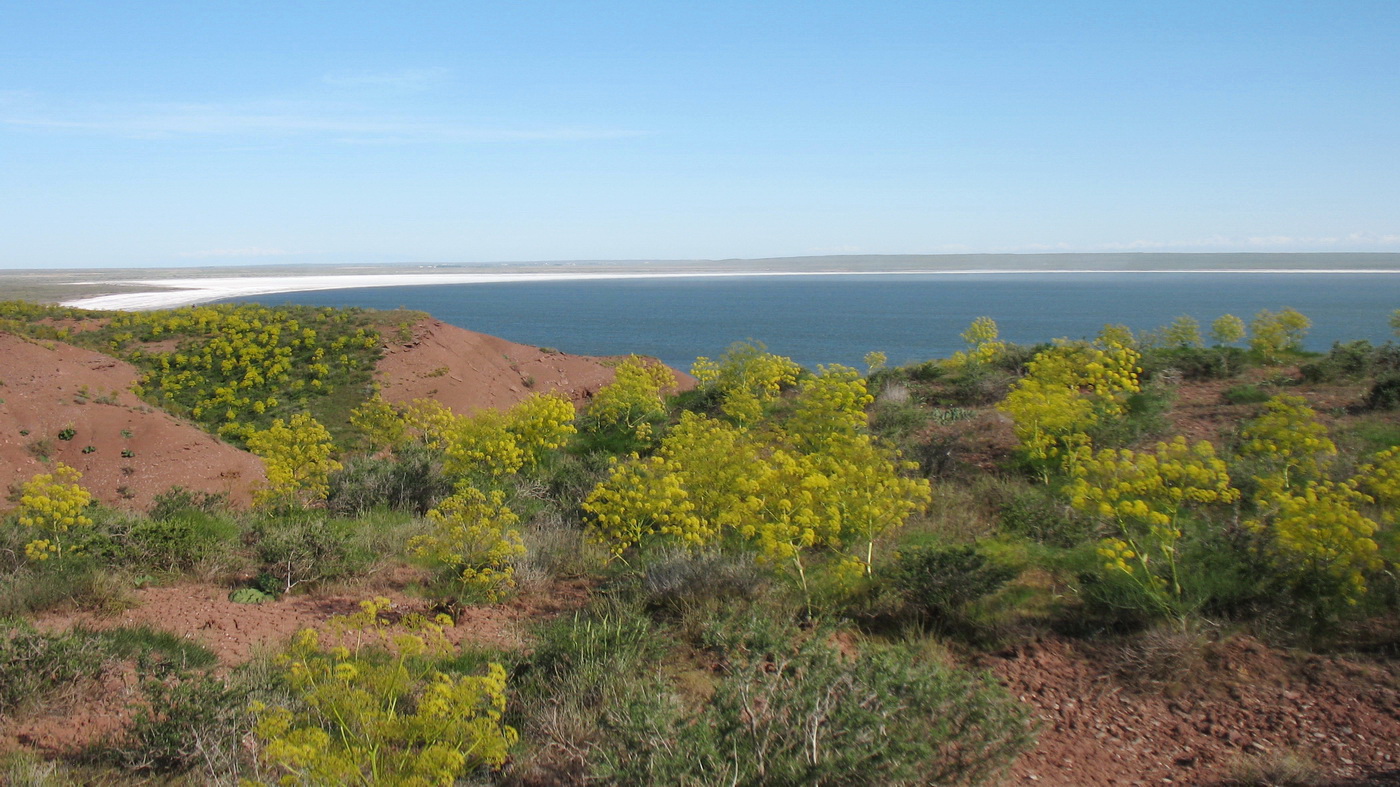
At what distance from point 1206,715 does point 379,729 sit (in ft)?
17.0

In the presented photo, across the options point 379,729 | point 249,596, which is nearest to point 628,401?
point 249,596

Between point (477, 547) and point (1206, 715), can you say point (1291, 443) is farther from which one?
point (477, 547)

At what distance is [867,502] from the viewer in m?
7.59

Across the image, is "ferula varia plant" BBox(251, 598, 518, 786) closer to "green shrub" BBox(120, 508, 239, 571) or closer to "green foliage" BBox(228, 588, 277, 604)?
"green foliage" BBox(228, 588, 277, 604)

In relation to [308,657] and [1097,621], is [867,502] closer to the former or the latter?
[1097,621]

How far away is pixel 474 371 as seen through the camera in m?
32.5

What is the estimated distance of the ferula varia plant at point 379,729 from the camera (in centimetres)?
399

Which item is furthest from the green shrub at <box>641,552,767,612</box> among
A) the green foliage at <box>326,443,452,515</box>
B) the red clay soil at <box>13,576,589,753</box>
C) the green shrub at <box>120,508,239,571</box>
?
the green foliage at <box>326,443,452,515</box>

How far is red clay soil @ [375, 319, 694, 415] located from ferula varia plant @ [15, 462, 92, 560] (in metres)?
19.6

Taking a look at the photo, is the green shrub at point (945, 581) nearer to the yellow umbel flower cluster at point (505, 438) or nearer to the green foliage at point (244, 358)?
the yellow umbel flower cluster at point (505, 438)

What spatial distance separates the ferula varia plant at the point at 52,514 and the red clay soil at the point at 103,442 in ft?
23.7

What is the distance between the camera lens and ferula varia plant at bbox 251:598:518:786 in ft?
13.1

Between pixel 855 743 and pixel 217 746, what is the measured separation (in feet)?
11.0

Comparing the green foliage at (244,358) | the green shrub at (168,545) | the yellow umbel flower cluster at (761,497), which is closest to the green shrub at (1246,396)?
the yellow umbel flower cluster at (761,497)
